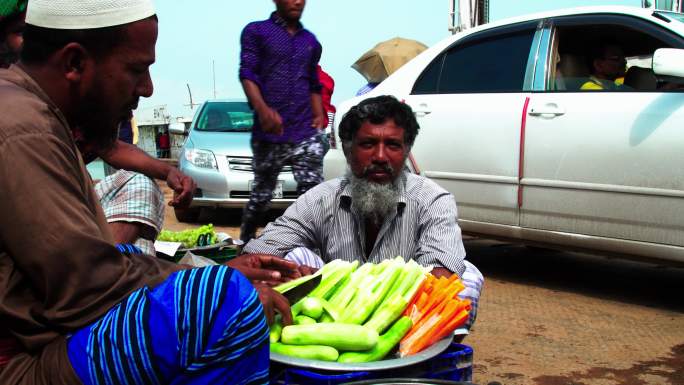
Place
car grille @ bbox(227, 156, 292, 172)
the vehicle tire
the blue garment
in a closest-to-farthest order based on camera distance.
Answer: the blue garment < car grille @ bbox(227, 156, 292, 172) < the vehicle tire

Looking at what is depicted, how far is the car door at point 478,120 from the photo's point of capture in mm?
5004

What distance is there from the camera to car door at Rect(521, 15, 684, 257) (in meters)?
4.22

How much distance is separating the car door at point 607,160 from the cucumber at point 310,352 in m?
3.03

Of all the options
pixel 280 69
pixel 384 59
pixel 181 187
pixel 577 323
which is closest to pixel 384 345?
pixel 181 187

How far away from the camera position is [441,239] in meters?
2.80

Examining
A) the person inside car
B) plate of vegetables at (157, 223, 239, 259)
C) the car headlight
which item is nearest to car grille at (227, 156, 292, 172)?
the car headlight

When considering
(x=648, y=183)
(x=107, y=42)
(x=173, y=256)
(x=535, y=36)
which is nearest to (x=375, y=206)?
(x=107, y=42)

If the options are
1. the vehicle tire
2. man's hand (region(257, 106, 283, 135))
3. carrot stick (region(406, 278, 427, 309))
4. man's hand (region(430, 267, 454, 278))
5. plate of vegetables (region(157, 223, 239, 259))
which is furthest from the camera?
the vehicle tire

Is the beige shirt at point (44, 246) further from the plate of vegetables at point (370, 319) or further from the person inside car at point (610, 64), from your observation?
the person inside car at point (610, 64)

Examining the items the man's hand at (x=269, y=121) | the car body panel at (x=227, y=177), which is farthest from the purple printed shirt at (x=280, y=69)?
the car body panel at (x=227, y=177)

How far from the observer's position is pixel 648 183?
14.1ft

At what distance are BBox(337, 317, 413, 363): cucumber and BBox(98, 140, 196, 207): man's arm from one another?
1.60 m

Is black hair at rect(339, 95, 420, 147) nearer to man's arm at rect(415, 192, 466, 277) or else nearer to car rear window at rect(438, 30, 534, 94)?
man's arm at rect(415, 192, 466, 277)

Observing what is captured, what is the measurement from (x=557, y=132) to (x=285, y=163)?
1.85 m
